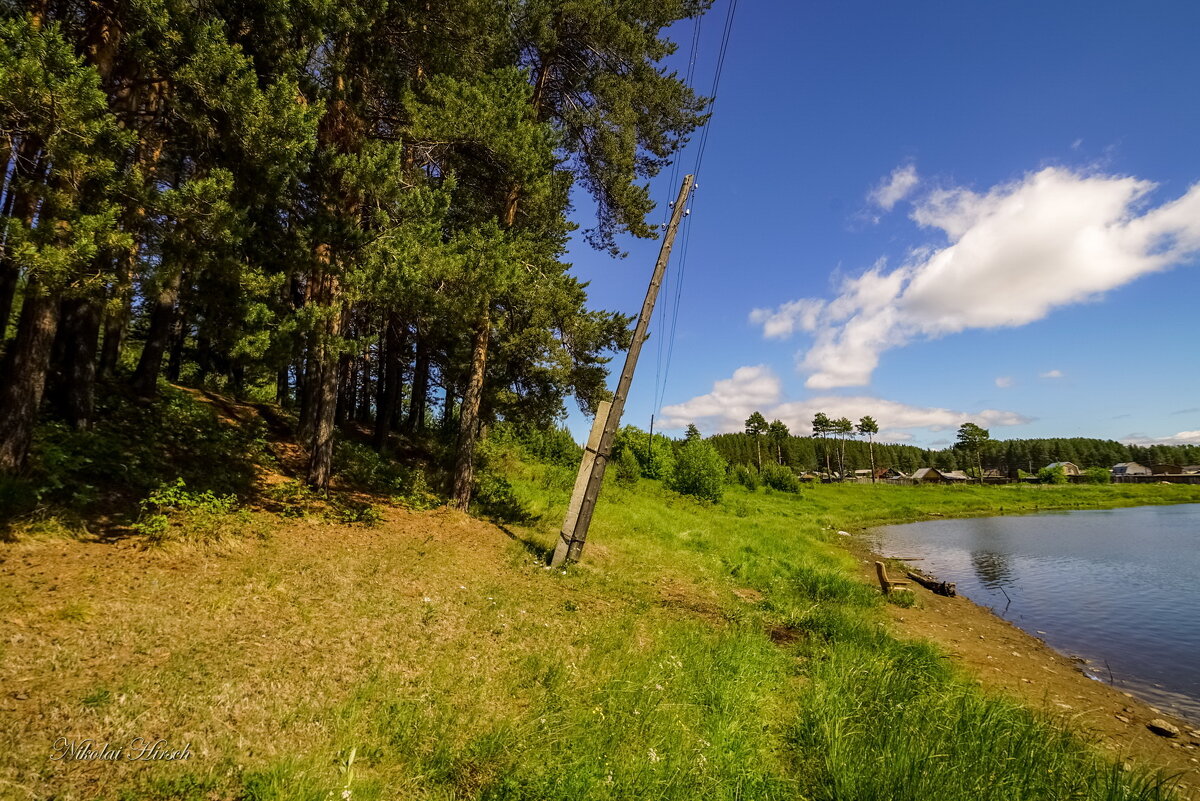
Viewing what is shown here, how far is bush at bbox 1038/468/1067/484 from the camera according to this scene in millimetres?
92688

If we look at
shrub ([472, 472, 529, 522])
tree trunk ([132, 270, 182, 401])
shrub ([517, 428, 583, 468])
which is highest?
tree trunk ([132, 270, 182, 401])

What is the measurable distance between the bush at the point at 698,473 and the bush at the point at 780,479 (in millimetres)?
23918

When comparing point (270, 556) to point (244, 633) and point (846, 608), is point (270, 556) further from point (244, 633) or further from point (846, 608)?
point (846, 608)

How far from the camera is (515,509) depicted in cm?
1534

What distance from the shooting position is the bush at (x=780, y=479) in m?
59.5

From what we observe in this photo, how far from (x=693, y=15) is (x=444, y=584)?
16.3 metres

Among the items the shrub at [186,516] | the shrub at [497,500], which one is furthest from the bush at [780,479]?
the shrub at [186,516]

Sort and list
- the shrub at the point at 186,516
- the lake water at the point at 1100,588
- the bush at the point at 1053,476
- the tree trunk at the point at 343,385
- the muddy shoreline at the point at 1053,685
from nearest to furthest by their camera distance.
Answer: the muddy shoreline at the point at 1053,685, the shrub at the point at 186,516, the lake water at the point at 1100,588, the tree trunk at the point at 343,385, the bush at the point at 1053,476

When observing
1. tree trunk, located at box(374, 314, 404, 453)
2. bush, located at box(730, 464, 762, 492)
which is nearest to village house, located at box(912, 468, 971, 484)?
bush, located at box(730, 464, 762, 492)

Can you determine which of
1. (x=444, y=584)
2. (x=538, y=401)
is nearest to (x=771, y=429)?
(x=538, y=401)

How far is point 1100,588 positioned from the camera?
17.2 meters
